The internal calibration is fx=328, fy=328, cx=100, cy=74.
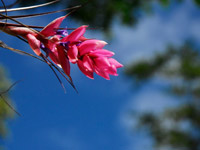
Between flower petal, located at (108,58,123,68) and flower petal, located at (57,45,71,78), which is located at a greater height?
flower petal, located at (108,58,123,68)

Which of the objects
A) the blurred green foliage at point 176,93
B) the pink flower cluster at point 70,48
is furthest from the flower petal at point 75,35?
the blurred green foliage at point 176,93

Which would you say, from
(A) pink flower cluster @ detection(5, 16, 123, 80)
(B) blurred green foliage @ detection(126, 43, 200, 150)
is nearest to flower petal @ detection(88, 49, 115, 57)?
(A) pink flower cluster @ detection(5, 16, 123, 80)

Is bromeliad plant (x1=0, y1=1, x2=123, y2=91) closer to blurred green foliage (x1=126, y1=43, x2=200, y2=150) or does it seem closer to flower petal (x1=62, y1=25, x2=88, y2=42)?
flower petal (x1=62, y1=25, x2=88, y2=42)

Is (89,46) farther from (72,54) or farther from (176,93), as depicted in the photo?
(176,93)

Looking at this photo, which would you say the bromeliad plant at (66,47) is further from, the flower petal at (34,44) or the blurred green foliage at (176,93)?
the blurred green foliage at (176,93)

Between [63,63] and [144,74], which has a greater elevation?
[144,74]

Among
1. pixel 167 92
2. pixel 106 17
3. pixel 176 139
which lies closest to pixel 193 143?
pixel 176 139

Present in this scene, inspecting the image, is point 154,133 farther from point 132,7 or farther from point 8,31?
point 8,31

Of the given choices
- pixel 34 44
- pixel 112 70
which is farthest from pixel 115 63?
pixel 34 44
